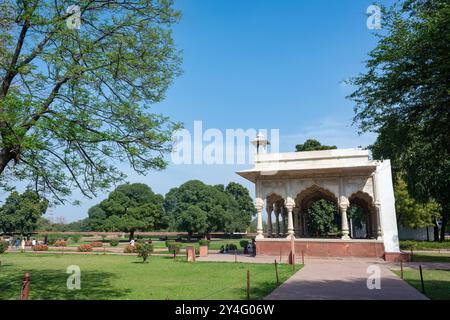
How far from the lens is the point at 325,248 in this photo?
23.9 meters

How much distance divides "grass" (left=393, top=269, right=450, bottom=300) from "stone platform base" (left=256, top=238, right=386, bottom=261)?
524cm

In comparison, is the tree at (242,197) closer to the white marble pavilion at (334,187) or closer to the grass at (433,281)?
the white marble pavilion at (334,187)

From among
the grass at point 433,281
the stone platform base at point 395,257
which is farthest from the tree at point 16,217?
the grass at point 433,281

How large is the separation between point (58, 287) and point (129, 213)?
43553 millimetres

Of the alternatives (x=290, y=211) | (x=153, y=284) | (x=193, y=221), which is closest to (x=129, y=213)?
(x=193, y=221)

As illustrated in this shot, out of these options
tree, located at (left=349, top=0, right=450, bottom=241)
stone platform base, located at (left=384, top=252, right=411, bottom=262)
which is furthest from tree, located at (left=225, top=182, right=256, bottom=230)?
tree, located at (left=349, top=0, right=450, bottom=241)

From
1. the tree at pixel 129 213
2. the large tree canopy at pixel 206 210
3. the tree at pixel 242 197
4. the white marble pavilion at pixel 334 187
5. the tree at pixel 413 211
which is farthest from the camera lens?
the tree at pixel 242 197

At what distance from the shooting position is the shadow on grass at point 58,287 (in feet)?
35.5

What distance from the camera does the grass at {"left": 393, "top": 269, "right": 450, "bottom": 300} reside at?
1105 centimetres

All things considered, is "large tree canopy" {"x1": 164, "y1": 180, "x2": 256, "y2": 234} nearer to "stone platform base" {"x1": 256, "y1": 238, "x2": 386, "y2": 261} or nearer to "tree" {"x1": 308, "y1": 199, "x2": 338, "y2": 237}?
"tree" {"x1": 308, "y1": 199, "x2": 338, "y2": 237}

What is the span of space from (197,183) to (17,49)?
5981 cm

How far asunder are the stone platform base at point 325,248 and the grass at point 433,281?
524 cm

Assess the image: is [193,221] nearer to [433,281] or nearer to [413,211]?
[413,211]
